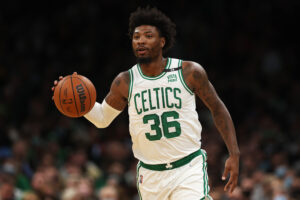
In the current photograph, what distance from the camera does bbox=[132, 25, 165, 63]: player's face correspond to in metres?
5.50

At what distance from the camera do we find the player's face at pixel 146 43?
5500 millimetres

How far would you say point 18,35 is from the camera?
12.6 m

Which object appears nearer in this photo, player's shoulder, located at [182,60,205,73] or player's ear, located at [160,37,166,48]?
player's shoulder, located at [182,60,205,73]

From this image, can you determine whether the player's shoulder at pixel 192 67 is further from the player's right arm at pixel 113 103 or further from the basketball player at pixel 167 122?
the player's right arm at pixel 113 103

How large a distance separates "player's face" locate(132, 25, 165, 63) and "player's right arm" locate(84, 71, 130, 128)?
258mm

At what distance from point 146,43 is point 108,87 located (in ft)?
21.0

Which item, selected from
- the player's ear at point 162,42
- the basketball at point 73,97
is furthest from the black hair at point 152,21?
the basketball at point 73,97

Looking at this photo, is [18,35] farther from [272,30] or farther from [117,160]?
[272,30]

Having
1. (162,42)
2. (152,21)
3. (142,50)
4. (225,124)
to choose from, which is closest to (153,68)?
(142,50)

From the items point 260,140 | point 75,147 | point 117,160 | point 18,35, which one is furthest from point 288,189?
point 18,35

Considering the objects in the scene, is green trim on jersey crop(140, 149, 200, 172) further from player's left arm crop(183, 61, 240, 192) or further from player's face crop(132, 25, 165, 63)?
player's face crop(132, 25, 165, 63)

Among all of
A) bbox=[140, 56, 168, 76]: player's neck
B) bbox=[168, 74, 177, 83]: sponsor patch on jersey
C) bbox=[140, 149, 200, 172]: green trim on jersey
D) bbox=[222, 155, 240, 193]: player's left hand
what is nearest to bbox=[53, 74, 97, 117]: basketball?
bbox=[140, 56, 168, 76]: player's neck

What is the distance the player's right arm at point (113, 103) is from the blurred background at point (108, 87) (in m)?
2.68

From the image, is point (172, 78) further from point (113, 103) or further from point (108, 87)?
point (108, 87)
